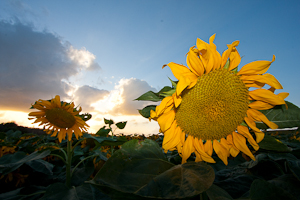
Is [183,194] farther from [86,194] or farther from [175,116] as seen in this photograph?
[86,194]

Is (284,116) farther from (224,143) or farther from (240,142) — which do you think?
(224,143)

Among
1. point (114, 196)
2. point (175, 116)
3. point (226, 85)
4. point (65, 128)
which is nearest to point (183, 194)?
point (114, 196)

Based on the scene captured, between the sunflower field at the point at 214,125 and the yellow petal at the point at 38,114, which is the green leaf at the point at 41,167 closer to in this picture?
the sunflower field at the point at 214,125

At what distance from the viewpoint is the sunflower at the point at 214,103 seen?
1.08 m

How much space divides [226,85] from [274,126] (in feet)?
1.61

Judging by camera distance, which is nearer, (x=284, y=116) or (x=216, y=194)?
(x=216, y=194)

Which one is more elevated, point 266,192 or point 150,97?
point 150,97

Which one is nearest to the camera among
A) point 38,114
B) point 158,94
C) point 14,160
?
point 158,94

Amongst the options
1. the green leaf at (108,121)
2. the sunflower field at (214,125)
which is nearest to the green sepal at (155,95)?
the sunflower field at (214,125)

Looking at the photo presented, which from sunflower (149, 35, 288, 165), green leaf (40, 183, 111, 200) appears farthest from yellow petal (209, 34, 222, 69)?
green leaf (40, 183, 111, 200)

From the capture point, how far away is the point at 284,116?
1189 mm

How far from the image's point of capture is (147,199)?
2.21 feet

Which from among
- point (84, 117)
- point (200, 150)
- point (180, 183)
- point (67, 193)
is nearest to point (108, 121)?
point (84, 117)

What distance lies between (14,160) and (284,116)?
2.69m
